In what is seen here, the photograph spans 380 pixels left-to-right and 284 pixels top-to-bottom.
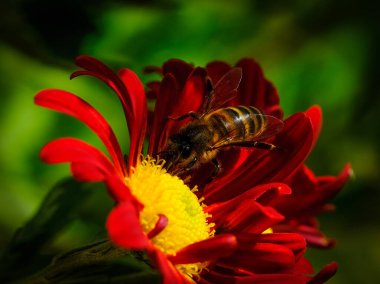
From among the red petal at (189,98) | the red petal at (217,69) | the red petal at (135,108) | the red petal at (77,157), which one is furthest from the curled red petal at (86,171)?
the red petal at (217,69)

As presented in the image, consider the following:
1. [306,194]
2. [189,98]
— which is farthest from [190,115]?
[306,194]

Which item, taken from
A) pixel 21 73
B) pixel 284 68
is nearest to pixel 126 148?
pixel 21 73

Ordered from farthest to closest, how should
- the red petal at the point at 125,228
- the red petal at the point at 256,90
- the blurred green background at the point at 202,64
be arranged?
the blurred green background at the point at 202,64 < the red petal at the point at 256,90 < the red petal at the point at 125,228

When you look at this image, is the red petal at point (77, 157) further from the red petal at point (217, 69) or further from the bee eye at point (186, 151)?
the red petal at point (217, 69)

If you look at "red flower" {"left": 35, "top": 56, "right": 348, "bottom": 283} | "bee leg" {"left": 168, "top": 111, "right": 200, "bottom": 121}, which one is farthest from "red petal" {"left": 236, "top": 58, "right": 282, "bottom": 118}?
"bee leg" {"left": 168, "top": 111, "right": 200, "bottom": 121}

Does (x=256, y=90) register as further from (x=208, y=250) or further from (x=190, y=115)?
(x=208, y=250)

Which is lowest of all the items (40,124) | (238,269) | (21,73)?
(238,269)

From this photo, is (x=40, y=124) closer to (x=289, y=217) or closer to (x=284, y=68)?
(x=289, y=217)
